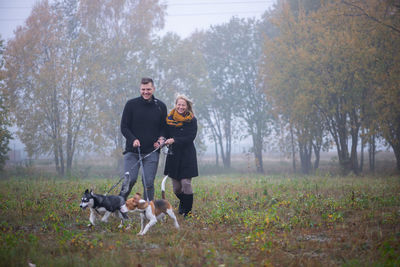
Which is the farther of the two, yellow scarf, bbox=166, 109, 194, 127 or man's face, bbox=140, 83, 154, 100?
yellow scarf, bbox=166, 109, 194, 127

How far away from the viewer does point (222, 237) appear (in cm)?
554

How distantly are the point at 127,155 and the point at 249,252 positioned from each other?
3.25 metres

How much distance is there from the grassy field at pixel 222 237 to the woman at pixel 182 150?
71 cm

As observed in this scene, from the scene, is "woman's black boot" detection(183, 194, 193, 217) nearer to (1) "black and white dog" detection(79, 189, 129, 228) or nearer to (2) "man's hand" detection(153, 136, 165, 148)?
(2) "man's hand" detection(153, 136, 165, 148)

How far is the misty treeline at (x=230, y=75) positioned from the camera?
59.0 feet

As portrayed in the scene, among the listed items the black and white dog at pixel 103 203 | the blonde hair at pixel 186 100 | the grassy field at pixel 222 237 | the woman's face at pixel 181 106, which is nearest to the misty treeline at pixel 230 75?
the grassy field at pixel 222 237

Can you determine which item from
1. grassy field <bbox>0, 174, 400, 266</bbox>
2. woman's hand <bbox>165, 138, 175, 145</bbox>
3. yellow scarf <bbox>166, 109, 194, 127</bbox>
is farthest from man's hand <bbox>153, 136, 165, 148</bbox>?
grassy field <bbox>0, 174, 400, 266</bbox>

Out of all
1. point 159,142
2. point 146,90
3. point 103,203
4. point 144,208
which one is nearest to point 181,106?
point 146,90

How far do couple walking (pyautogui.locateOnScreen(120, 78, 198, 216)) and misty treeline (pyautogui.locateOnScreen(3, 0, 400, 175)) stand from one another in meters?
12.1

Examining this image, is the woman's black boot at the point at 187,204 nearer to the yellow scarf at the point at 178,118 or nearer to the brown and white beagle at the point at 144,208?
→ the brown and white beagle at the point at 144,208

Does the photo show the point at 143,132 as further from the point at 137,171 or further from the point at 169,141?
the point at 137,171

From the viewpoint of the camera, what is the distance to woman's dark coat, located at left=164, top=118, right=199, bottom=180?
6.92m

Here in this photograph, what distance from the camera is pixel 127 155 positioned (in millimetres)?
6633

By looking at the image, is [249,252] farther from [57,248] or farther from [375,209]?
[375,209]
